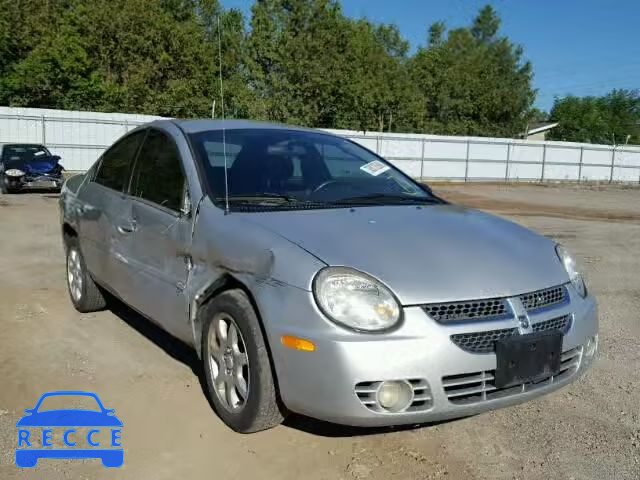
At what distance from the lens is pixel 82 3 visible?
33.1m

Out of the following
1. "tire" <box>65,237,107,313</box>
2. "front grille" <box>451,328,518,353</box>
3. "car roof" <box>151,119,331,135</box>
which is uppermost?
"car roof" <box>151,119,331,135</box>

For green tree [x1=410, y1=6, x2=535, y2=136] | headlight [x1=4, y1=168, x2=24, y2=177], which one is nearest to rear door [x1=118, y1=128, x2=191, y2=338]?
headlight [x1=4, y1=168, x2=24, y2=177]

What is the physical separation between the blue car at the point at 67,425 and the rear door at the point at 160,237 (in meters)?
0.58

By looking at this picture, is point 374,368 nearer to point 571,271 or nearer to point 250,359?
point 250,359

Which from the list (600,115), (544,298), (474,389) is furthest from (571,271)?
(600,115)

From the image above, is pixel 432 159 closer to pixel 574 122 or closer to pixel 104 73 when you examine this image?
pixel 104 73

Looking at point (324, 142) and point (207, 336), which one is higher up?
point (324, 142)

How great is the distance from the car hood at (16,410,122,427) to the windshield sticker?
2.07 metres

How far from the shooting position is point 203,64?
3356 centimetres

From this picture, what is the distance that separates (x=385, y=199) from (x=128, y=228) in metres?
1.64

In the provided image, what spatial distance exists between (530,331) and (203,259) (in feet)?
5.26

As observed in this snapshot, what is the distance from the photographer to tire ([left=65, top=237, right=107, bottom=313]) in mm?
4980

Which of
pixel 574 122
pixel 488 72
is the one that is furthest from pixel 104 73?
pixel 574 122

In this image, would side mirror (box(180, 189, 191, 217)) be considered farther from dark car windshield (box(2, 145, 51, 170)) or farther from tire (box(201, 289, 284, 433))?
dark car windshield (box(2, 145, 51, 170))
